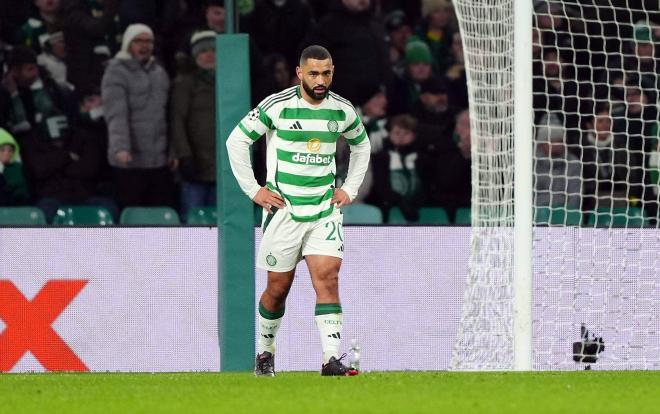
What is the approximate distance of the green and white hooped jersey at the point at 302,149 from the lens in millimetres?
9258

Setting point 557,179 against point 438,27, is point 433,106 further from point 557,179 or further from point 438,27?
point 557,179

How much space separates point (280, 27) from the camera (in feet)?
48.7

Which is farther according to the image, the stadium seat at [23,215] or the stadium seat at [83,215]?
the stadium seat at [83,215]

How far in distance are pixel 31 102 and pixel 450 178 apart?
12.9ft

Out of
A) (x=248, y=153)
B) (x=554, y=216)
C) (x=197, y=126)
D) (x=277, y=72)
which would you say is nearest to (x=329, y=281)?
(x=248, y=153)

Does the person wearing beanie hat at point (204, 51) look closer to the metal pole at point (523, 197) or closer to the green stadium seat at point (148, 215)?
the green stadium seat at point (148, 215)

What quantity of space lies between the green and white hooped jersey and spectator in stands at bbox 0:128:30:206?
16.0ft

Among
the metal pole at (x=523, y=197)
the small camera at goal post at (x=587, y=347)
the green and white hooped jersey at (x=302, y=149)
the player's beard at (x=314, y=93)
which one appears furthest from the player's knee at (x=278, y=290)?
the small camera at goal post at (x=587, y=347)

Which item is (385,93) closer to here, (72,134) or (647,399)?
(72,134)

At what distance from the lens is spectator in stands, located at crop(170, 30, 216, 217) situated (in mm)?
13891

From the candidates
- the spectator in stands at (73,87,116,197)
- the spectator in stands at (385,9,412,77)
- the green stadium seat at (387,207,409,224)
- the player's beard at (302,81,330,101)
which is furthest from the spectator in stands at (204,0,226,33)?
the player's beard at (302,81,330,101)

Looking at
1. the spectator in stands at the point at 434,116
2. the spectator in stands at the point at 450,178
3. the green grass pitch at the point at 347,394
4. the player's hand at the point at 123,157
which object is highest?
the spectator in stands at the point at 434,116

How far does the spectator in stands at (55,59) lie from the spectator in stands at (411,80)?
3115 mm

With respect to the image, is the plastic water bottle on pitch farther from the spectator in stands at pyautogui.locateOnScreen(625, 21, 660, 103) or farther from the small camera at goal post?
the spectator in stands at pyautogui.locateOnScreen(625, 21, 660, 103)
